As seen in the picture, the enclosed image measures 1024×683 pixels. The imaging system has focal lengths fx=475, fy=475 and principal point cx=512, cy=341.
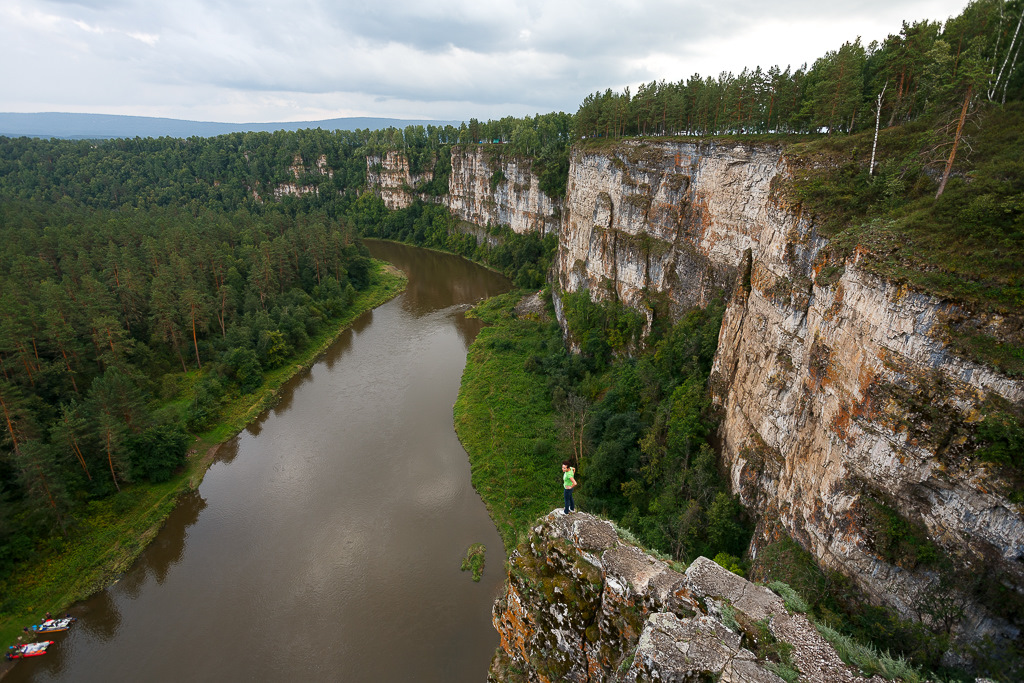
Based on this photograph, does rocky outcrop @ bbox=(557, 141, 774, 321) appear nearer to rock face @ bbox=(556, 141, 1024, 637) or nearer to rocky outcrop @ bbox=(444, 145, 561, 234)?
rock face @ bbox=(556, 141, 1024, 637)

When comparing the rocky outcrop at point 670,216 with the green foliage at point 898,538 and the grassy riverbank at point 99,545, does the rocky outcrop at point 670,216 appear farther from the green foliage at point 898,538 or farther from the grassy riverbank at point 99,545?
the grassy riverbank at point 99,545

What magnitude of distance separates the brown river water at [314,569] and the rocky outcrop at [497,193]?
36196 mm

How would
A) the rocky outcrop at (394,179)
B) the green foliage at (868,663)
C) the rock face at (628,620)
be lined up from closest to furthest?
the green foliage at (868,663), the rock face at (628,620), the rocky outcrop at (394,179)

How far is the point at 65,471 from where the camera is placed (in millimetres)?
22641

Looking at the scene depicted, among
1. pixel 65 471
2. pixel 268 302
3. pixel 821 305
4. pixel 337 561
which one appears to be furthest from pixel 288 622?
pixel 268 302

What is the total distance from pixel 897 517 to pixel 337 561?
20726 mm

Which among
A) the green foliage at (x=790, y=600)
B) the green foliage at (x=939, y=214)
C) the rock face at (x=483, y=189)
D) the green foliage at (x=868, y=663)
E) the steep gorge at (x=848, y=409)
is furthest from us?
the rock face at (x=483, y=189)

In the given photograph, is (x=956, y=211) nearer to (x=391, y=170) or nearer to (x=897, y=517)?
(x=897, y=517)

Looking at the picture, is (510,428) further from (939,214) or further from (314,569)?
(939,214)

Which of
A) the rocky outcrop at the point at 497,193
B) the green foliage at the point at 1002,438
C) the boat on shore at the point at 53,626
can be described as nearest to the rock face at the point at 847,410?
the green foliage at the point at 1002,438

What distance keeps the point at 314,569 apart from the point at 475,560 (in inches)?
282

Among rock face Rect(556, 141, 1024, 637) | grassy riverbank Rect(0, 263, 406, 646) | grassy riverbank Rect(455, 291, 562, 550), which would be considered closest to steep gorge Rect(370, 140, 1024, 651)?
rock face Rect(556, 141, 1024, 637)

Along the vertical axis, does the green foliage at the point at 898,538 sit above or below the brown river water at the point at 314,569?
above

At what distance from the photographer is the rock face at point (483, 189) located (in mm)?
63125
